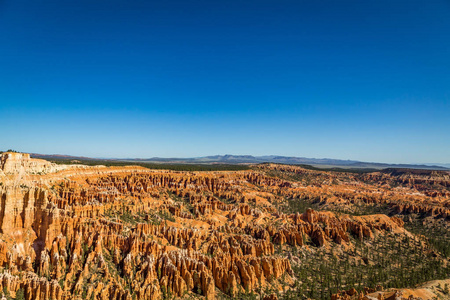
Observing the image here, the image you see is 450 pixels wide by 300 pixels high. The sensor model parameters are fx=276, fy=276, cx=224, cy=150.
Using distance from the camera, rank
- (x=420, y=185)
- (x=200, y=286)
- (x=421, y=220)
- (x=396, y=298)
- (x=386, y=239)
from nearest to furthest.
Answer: (x=396, y=298), (x=200, y=286), (x=386, y=239), (x=421, y=220), (x=420, y=185)

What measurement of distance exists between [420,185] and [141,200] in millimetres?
197085

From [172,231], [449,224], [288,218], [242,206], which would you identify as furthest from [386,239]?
[172,231]

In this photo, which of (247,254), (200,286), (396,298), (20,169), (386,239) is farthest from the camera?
(386,239)

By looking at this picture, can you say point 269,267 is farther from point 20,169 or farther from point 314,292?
point 20,169

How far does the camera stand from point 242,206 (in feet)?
304

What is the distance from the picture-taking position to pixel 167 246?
50.5 meters

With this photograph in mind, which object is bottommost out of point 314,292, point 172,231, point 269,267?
point 314,292

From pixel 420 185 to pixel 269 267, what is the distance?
19271cm

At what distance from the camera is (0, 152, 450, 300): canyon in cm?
3841

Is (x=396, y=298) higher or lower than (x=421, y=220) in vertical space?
higher

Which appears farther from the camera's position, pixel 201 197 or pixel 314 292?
pixel 201 197

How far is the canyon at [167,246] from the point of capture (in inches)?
1512

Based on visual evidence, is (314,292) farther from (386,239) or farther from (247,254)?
(386,239)

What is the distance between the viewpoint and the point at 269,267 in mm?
49312
